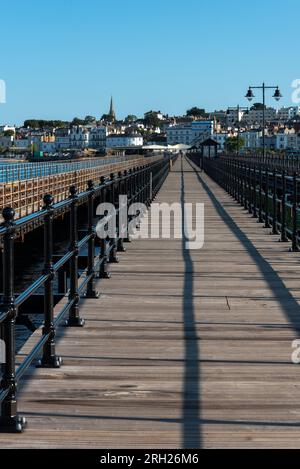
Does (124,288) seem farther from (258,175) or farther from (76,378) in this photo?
(258,175)

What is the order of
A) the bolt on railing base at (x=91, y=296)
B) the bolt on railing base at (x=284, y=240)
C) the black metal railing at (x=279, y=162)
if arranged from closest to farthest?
1. the bolt on railing base at (x=91, y=296)
2. the bolt on railing base at (x=284, y=240)
3. the black metal railing at (x=279, y=162)

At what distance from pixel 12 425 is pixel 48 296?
136cm

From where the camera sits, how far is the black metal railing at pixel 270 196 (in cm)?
1250

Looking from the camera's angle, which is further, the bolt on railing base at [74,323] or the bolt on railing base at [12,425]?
the bolt on railing base at [74,323]

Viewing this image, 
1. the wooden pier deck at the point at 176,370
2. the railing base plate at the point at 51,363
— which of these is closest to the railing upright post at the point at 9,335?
the wooden pier deck at the point at 176,370

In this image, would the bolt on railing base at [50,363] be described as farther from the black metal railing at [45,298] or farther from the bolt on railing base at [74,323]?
the bolt on railing base at [74,323]

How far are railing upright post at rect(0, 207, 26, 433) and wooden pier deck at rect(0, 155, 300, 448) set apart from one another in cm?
11

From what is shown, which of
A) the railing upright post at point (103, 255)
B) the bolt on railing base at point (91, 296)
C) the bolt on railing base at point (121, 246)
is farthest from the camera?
the bolt on railing base at point (121, 246)

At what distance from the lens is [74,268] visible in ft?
22.2

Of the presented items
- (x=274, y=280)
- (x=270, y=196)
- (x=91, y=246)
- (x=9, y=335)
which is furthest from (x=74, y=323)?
(x=270, y=196)

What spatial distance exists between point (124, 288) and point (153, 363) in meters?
3.06

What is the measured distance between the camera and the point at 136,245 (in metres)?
12.9

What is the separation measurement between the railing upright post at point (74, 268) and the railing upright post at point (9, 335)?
2224 millimetres

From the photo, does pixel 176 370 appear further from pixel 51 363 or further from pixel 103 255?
pixel 103 255
